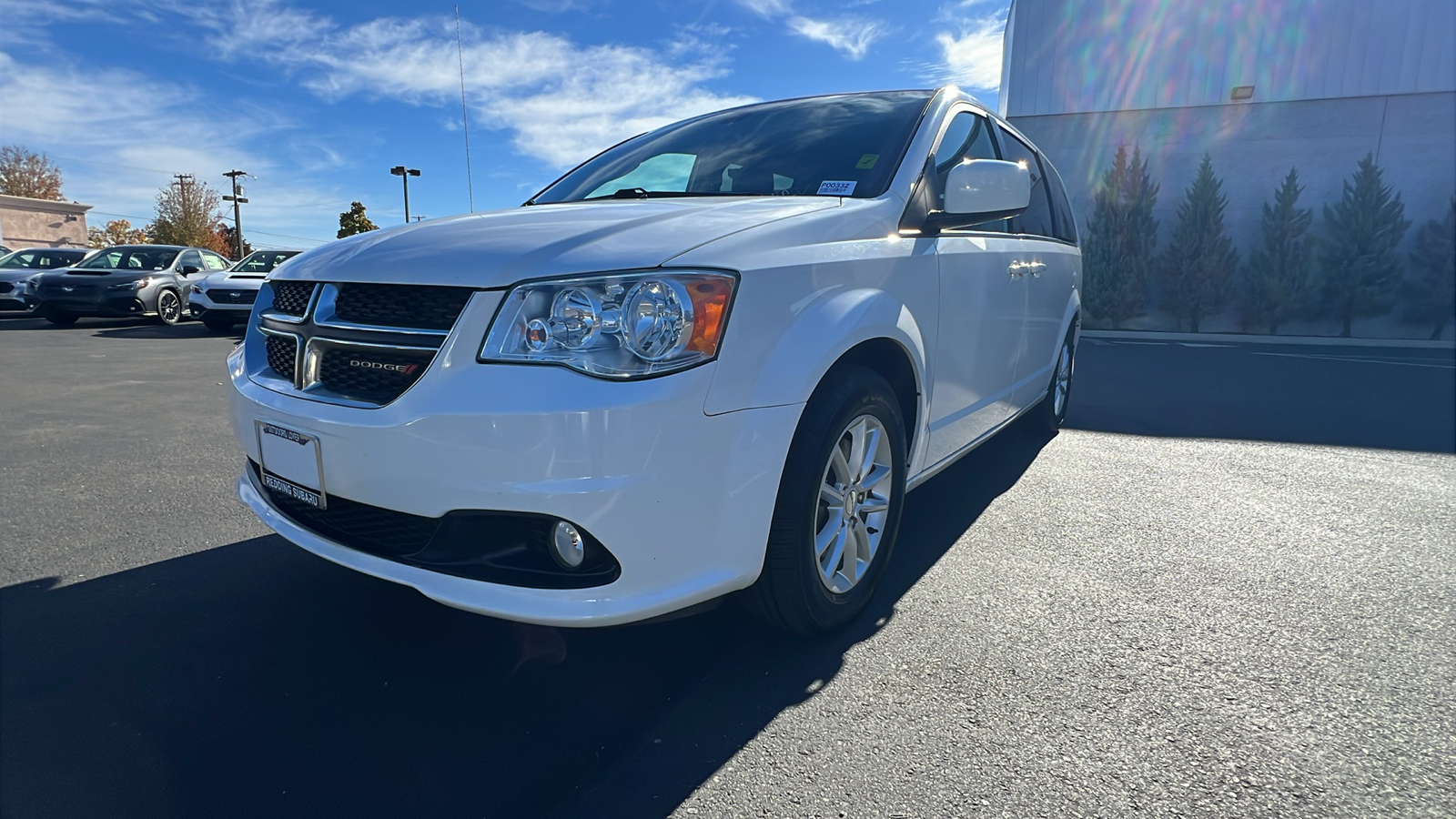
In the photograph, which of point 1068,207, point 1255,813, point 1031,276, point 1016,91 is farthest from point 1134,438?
point 1016,91

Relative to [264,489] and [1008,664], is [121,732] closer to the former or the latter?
[264,489]

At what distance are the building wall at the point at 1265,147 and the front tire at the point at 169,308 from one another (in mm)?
18384

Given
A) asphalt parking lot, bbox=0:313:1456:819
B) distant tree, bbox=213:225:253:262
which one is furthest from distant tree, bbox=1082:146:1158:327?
distant tree, bbox=213:225:253:262

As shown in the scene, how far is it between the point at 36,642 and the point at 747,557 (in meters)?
2.03

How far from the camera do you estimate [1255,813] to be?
1592mm

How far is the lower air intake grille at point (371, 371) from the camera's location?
184cm

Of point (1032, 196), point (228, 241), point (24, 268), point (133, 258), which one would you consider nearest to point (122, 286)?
point (133, 258)

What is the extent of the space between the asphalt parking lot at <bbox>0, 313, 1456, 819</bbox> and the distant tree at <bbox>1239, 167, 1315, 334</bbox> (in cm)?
1562

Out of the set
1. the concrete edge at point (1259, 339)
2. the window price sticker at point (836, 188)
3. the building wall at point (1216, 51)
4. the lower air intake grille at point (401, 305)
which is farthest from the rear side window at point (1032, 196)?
the building wall at point (1216, 51)

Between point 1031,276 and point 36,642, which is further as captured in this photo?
point 1031,276

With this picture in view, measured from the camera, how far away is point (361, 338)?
1941 millimetres

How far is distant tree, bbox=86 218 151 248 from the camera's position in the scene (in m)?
49.2

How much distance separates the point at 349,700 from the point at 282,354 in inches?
37.7

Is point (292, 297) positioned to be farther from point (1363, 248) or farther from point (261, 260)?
point (1363, 248)
